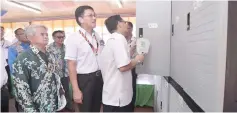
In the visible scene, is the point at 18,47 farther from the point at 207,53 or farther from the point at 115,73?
the point at 207,53

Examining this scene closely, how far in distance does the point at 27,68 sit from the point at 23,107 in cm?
26

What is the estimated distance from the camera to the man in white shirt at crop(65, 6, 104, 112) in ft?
5.81

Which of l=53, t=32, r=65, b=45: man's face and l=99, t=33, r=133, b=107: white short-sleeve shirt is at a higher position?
l=53, t=32, r=65, b=45: man's face

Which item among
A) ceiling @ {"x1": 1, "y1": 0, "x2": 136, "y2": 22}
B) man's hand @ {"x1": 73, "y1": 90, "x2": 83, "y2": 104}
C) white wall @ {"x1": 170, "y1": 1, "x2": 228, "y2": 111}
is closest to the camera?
white wall @ {"x1": 170, "y1": 1, "x2": 228, "y2": 111}

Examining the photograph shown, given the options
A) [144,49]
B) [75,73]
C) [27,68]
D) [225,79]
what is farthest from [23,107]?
[225,79]

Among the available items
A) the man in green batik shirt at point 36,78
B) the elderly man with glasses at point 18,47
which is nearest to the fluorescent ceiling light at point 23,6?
the elderly man with glasses at point 18,47

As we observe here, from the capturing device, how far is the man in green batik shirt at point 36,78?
1.49 m

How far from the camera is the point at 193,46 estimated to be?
3.35 feet

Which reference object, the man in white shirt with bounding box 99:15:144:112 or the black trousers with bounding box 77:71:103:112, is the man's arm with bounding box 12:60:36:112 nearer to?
the black trousers with bounding box 77:71:103:112

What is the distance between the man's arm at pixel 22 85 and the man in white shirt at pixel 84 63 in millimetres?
359

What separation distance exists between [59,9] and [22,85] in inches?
198

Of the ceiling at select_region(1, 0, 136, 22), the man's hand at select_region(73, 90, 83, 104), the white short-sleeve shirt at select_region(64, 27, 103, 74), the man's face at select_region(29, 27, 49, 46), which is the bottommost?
the man's hand at select_region(73, 90, 83, 104)

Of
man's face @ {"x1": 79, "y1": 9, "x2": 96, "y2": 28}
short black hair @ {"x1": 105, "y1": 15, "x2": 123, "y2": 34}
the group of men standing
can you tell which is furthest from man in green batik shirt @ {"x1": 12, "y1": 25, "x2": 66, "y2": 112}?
short black hair @ {"x1": 105, "y1": 15, "x2": 123, "y2": 34}

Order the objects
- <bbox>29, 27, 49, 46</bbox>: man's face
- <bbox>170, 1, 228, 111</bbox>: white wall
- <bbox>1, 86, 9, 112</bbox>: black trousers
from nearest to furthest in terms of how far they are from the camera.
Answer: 1. <bbox>170, 1, 228, 111</bbox>: white wall
2. <bbox>29, 27, 49, 46</bbox>: man's face
3. <bbox>1, 86, 9, 112</bbox>: black trousers
